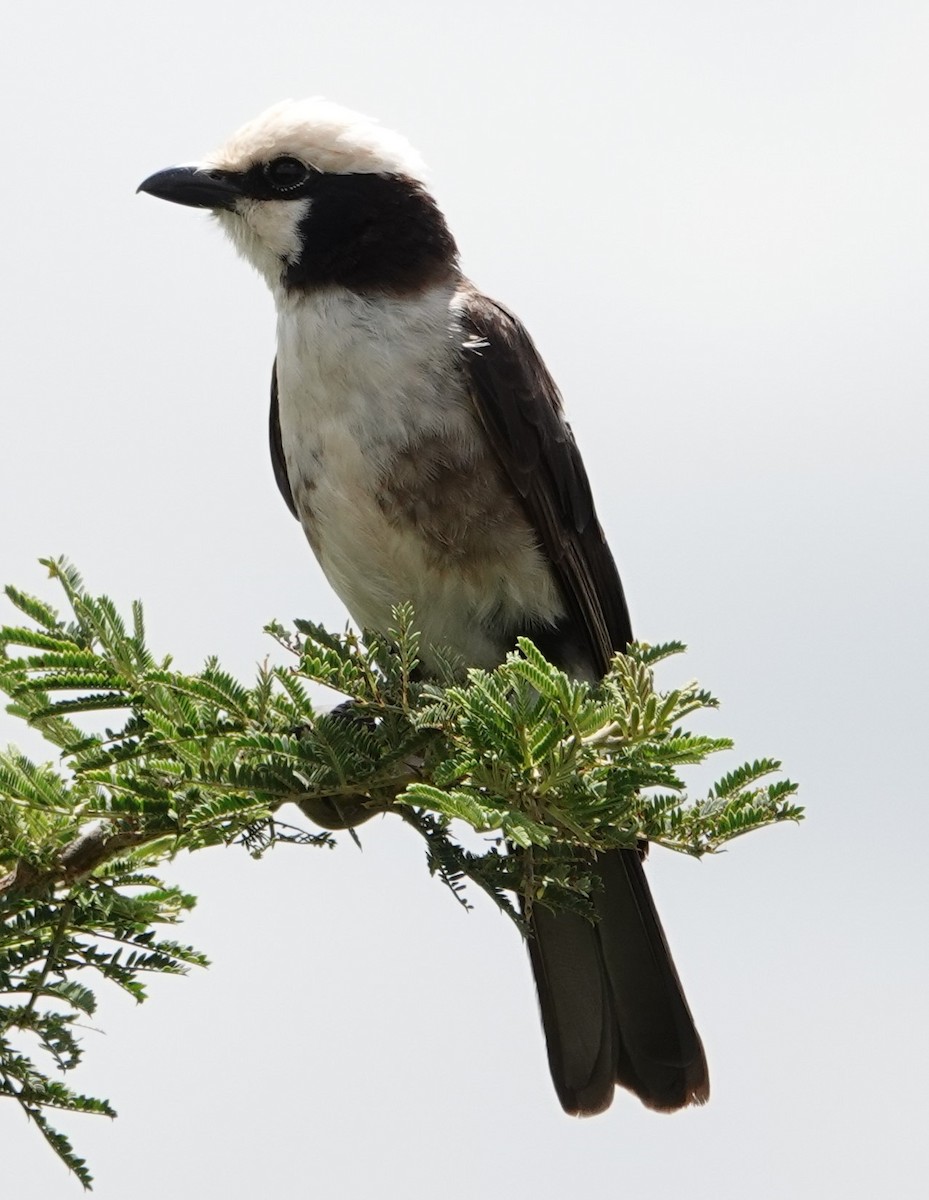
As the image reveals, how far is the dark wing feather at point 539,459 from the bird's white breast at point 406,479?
6 centimetres

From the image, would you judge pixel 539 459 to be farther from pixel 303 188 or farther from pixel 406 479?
pixel 303 188

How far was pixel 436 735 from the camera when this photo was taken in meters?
3.46

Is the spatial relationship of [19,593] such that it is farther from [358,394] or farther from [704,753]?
[358,394]

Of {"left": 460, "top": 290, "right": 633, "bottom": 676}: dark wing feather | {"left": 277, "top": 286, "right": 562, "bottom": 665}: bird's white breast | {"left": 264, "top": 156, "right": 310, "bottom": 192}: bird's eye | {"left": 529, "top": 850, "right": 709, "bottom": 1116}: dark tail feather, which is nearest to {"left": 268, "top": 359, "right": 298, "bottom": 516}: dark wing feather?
{"left": 277, "top": 286, "right": 562, "bottom": 665}: bird's white breast

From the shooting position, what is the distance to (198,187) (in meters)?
5.77

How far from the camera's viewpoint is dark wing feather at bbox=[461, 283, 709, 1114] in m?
5.19

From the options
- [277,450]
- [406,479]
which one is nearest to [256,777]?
[406,479]

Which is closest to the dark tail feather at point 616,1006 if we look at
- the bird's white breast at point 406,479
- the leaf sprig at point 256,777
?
the bird's white breast at point 406,479

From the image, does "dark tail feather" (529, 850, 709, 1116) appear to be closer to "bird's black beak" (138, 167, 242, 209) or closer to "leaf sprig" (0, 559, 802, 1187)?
"leaf sprig" (0, 559, 802, 1187)

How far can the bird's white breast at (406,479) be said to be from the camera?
505cm

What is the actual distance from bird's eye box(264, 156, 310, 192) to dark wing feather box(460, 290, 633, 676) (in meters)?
0.81

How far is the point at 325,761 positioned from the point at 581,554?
2.37 meters

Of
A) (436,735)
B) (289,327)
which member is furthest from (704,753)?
(289,327)

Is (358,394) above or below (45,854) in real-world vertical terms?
above
